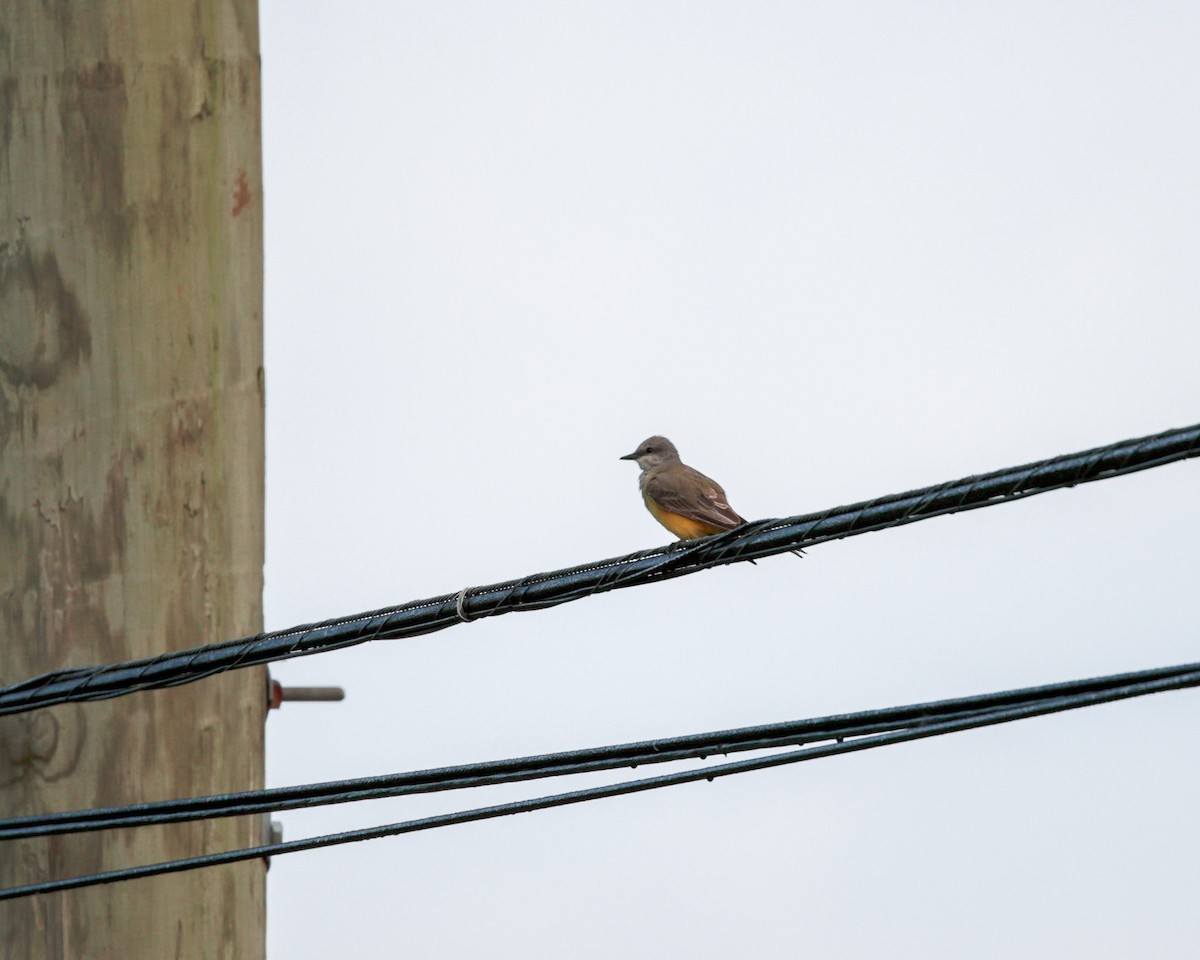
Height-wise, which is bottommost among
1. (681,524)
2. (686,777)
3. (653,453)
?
(686,777)

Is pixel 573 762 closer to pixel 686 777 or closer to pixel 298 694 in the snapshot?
pixel 686 777

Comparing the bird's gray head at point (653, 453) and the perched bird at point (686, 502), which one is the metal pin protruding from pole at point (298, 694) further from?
the bird's gray head at point (653, 453)

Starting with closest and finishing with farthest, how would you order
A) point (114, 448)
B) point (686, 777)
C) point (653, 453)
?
1. point (686, 777)
2. point (114, 448)
3. point (653, 453)

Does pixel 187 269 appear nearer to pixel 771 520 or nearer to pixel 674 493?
pixel 771 520

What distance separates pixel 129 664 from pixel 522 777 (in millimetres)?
1373

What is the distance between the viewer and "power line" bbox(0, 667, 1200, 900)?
14.8 feet

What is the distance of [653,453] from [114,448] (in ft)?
14.8

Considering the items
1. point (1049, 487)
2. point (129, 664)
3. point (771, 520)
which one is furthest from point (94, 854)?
point (1049, 487)

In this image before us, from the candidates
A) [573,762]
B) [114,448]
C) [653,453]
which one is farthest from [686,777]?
[653,453]

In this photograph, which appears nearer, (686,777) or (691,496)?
(686,777)

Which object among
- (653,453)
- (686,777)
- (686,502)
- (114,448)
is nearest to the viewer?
(686,777)

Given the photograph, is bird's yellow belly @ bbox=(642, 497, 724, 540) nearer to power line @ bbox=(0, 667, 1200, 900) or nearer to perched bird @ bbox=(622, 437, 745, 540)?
perched bird @ bbox=(622, 437, 745, 540)

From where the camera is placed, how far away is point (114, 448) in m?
6.57

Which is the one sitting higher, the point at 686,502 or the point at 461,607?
the point at 686,502
